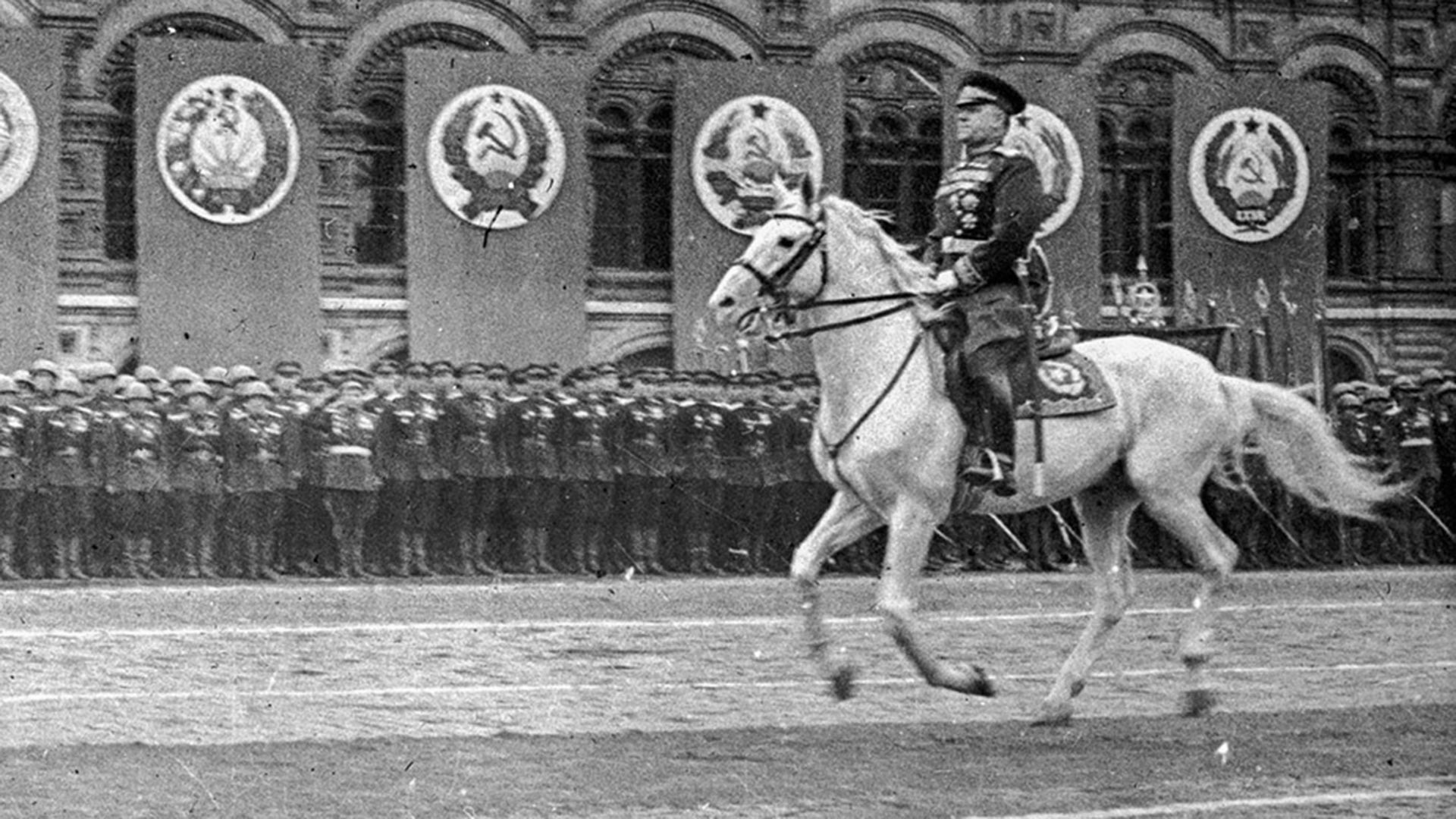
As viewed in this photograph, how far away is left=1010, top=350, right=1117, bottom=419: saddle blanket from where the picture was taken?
1057cm

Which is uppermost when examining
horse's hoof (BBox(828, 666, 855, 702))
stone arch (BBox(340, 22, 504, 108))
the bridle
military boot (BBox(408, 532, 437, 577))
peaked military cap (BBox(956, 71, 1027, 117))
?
stone arch (BBox(340, 22, 504, 108))

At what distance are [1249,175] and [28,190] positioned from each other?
50.2 feet

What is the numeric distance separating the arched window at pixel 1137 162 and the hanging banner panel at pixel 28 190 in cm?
1423

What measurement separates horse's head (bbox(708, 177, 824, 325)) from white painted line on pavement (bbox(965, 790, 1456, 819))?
11.4 feet

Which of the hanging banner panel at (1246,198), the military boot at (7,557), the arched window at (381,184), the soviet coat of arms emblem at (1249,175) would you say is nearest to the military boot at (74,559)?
the military boot at (7,557)

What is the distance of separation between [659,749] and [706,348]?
829 inches

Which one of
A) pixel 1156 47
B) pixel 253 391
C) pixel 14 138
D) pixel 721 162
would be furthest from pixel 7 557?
pixel 1156 47

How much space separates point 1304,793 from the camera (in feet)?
25.7

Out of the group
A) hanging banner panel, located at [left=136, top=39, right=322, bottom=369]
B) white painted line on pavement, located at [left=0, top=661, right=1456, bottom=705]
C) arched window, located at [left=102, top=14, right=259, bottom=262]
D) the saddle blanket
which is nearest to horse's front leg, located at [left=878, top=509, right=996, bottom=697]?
the saddle blanket

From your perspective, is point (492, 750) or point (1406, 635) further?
point (1406, 635)

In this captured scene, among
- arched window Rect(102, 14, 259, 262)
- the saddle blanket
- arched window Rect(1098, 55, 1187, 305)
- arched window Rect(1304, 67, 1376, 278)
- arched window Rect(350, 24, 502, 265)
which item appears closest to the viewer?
the saddle blanket

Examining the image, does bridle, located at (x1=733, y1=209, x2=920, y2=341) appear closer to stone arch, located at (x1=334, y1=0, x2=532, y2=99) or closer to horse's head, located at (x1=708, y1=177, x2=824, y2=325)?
horse's head, located at (x1=708, y1=177, x2=824, y2=325)

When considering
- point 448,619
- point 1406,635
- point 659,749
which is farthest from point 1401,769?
point 448,619

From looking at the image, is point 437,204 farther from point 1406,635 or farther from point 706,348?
point 1406,635
